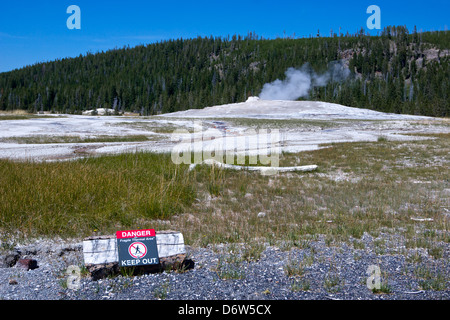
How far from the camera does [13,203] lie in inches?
274

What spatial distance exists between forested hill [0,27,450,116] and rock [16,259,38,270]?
9215cm

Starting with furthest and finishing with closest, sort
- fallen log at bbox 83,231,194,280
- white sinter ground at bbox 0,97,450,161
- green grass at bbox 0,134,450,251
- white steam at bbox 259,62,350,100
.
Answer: white steam at bbox 259,62,350,100, white sinter ground at bbox 0,97,450,161, green grass at bbox 0,134,450,251, fallen log at bbox 83,231,194,280

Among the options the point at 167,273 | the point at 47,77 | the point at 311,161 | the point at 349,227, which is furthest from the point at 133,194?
the point at 47,77

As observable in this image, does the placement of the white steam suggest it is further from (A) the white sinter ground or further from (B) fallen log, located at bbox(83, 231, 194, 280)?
(B) fallen log, located at bbox(83, 231, 194, 280)

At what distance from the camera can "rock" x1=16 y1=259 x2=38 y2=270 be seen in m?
4.97

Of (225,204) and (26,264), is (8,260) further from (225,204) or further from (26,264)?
(225,204)

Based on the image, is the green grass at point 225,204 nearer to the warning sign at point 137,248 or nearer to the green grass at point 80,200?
the green grass at point 80,200

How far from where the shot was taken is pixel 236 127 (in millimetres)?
39812

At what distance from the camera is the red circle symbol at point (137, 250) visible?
4809 mm

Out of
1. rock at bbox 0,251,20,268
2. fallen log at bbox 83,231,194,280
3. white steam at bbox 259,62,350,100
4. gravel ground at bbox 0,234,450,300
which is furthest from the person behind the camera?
white steam at bbox 259,62,350,100

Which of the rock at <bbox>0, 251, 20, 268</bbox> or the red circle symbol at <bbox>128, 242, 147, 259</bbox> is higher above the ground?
the red circle symbol at <bbox>128, 242, 147, 259</bbox>

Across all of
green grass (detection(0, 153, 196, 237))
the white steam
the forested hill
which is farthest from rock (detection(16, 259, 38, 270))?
the white steam
